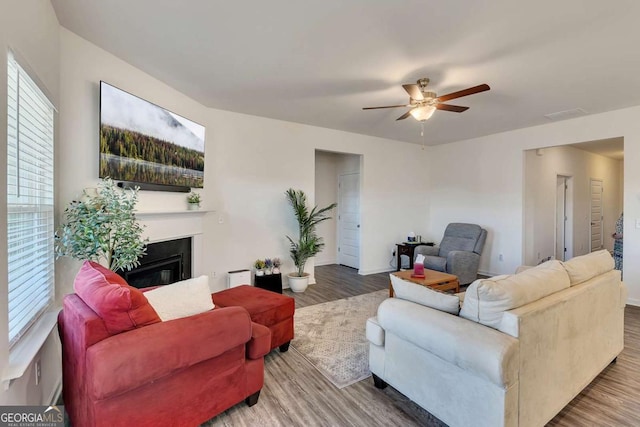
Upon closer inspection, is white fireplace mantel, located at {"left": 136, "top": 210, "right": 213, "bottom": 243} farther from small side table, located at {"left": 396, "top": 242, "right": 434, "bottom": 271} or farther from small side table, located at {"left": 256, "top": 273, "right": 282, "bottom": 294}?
small side table, located at {"left": 396, "top": 242, "right": 434, "bottom": 271}

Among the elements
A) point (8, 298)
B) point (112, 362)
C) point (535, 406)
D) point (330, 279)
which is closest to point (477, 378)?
point (535, 406)

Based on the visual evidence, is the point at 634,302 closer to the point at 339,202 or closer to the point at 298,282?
the point at 298,282

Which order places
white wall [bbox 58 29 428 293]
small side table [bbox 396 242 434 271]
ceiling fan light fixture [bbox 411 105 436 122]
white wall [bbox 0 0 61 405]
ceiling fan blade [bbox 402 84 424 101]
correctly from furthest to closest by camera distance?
small side table [bbox 396 242 434 271] → ceiling fan light fixture [bbox 411 105 436 122] → ceiling fan blade [bbox 402 84 424 101] → white wall [bbox 58 29 428 293] → white wall [bbox 0 0 61 405]

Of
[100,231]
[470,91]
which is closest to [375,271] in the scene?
[470,91]

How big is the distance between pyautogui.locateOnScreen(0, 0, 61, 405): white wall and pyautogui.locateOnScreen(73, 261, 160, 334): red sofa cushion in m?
0.31

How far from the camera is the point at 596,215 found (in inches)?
267

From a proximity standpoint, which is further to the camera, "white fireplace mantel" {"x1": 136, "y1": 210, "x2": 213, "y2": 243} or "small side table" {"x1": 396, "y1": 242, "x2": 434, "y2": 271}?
"small side table" {"x1": 396, "y1": 242, "x2": 434, "y2": 271}

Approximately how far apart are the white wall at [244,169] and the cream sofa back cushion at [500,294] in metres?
2.80

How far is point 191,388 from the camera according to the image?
5.27ft

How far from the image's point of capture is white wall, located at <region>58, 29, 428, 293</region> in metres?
2.34

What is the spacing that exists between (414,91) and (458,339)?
6.97ft

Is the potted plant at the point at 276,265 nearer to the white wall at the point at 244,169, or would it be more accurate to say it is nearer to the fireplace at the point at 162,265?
the white wall at the point at 244,169

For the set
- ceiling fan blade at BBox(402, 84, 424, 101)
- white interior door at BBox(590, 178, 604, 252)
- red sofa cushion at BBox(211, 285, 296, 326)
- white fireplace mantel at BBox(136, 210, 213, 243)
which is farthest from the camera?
white interior door at BBox(590, 178, 604, 252)

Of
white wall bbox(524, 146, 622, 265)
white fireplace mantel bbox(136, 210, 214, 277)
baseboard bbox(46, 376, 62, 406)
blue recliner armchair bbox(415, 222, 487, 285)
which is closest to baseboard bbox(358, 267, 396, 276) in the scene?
blue recliner armchair bbox(415, 222, 487, 285)
